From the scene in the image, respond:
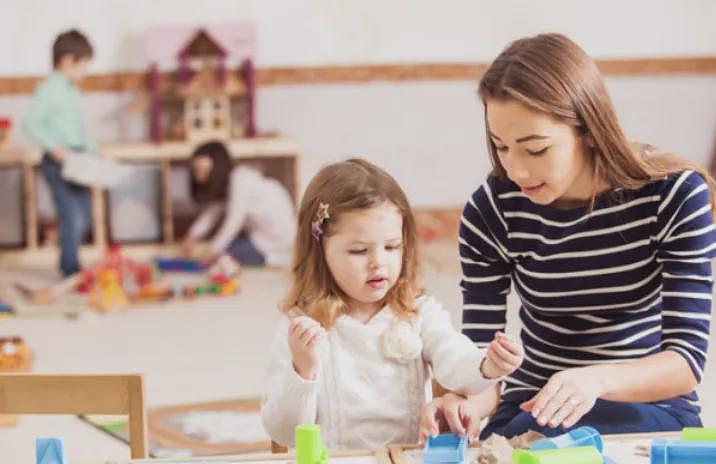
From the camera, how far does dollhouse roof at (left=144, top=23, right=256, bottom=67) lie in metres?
5.40

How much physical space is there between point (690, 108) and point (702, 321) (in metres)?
4.24

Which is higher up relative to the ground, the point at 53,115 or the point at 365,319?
the point at 53,115

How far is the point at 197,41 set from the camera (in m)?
5.42

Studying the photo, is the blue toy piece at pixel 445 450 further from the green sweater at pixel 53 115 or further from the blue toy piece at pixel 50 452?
the green sweater at pixel 53 115

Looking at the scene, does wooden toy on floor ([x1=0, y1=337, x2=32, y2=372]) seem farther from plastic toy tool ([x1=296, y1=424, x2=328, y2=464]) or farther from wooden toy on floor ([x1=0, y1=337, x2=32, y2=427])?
plastic toy tool ([x1=296, y1=424, x2=328, y2=464])

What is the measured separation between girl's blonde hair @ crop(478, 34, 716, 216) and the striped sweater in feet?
0.12

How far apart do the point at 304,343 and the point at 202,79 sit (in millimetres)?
4038

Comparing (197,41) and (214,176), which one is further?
(197,41)

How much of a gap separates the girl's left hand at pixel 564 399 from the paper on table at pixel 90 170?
3.65 metres

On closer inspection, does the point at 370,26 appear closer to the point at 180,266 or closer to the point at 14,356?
the point at 180,266

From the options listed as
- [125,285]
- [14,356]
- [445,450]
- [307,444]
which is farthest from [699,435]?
[125,285]

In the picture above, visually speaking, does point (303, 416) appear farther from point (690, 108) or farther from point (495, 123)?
point (690, 108)

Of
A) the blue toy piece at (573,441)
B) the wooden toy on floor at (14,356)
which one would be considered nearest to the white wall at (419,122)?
the wooden toy on floor at (14,356)

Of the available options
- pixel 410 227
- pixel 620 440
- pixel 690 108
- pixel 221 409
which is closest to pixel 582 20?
pixel 690 108
